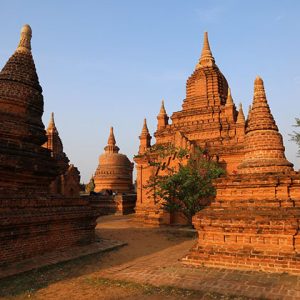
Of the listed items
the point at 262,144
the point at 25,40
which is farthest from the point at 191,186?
the point at 25,40

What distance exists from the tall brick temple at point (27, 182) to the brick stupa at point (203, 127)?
10995 mm

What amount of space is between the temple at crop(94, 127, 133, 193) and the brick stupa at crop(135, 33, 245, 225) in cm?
960

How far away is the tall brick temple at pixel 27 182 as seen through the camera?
9.30 meters

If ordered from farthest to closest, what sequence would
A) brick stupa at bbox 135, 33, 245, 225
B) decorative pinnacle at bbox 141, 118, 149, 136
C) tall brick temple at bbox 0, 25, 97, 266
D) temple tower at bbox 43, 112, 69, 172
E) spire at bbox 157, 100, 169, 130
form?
decorative pinnacle at bbox 141, 118, 149, 136, spire at bbox 157, 100, 169, 130, temple tower at bbox 43, 112, 69, 172, brick stupa at bbox 135, 33, 245, 225, tall brick temple at bbox 0, 25, 97, 266

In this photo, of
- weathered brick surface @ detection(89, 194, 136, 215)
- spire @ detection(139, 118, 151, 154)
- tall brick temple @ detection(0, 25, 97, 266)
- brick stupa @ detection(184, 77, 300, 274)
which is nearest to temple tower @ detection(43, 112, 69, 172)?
weathered brick surface @ detection(89, 194, 136, 215)

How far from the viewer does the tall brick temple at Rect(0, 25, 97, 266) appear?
9.30 meters

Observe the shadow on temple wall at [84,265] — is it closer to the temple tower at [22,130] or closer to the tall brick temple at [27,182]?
the tall brick temple at [27,182]

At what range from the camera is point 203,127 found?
27.5 m

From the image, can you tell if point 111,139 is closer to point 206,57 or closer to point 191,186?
point 206,57

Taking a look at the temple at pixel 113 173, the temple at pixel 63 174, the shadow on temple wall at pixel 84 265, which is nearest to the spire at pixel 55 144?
the temple at pixel 63 174

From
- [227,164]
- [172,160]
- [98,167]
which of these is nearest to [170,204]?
[172,160]

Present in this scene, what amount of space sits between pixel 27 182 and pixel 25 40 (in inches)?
231

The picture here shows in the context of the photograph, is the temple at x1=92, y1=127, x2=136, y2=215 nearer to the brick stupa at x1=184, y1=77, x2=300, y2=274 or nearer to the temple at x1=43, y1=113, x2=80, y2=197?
the temple at x1=43, y1=113, x2=80, y2=197

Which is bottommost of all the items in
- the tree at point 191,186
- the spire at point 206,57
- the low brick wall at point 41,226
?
the low brick wall at point 41,226
